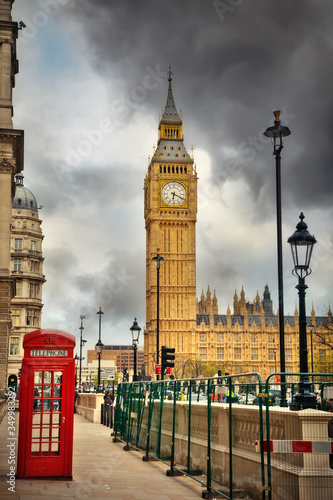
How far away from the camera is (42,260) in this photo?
7225 centimetres

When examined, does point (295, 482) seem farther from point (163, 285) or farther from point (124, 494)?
point (163, 285)

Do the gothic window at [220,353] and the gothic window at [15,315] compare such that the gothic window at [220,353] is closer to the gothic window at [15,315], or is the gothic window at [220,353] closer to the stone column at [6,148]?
the gothic window at [15,315]

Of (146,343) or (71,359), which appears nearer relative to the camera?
(71,359)

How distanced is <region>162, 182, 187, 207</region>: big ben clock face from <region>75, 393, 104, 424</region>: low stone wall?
78.7 meters

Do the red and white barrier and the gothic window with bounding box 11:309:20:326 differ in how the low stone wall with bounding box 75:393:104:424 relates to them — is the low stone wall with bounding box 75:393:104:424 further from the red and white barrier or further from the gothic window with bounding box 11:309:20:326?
the gothic window with bounding box 11:309:20:326

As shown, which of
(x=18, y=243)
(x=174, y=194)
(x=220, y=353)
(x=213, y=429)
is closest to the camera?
(x=213, y=429)

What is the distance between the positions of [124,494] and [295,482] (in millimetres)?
3208

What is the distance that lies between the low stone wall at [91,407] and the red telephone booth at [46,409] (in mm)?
19734

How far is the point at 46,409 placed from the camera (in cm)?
1144

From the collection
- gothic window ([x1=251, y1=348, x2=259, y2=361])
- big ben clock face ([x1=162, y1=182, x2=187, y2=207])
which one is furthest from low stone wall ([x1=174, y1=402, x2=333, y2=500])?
gothic window ([x1=251, y1=348, x2=259, y2=361])

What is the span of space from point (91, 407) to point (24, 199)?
144 feet

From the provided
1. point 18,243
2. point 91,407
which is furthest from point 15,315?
point 91,407

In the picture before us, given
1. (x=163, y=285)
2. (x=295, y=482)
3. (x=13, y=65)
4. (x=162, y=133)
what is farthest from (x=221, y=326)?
(x=295, y=482)

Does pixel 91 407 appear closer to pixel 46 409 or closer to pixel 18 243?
pixel 46 409
